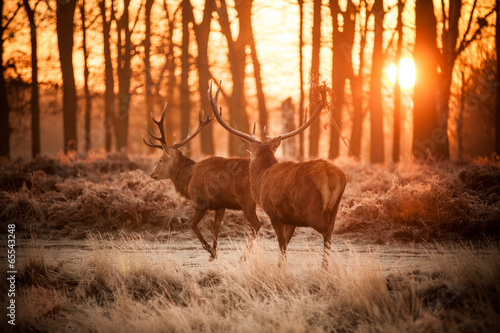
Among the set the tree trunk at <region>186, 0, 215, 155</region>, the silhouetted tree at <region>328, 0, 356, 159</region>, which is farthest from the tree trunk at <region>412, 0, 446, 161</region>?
the tree trunk at <region>186, 0, 215, 155</region>

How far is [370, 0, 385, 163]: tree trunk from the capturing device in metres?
18.9

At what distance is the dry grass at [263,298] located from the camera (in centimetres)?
449

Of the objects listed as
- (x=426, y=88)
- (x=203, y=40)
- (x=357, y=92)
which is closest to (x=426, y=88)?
(x=426, y=88)

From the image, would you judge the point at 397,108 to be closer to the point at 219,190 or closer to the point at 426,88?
the point at 426,88

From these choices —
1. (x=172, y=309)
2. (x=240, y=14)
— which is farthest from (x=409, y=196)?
(x=240, y=14)

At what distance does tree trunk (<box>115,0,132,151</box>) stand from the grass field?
35.4 feet

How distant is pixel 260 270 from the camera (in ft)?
18.7

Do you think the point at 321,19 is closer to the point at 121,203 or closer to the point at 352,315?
the point at 121,203

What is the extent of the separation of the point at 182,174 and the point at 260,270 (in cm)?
394

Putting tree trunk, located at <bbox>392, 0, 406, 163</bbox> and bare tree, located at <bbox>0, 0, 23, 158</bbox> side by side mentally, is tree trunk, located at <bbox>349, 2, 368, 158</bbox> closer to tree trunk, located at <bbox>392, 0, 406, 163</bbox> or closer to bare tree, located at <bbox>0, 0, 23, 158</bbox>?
tree trunk, located at <bbox>392, 0, 406, 163</bbox>

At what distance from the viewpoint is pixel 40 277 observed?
248 inches

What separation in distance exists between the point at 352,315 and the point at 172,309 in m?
1.85

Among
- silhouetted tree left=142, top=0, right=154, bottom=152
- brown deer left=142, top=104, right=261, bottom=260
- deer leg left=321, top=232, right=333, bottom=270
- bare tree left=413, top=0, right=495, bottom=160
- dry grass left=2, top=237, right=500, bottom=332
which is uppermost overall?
silhouetted tree left=142, top=0, right=154, bottom=152

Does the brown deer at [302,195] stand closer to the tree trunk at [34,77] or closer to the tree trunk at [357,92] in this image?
the tree trunk at [357,92]
